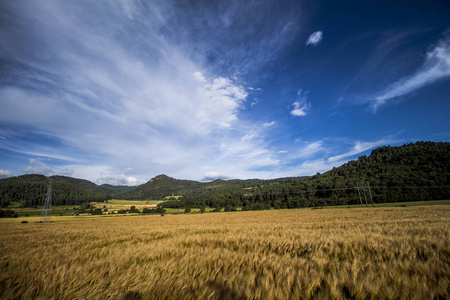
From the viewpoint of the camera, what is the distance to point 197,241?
7.97 meters

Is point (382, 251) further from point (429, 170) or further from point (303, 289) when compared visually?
point (429, 170)

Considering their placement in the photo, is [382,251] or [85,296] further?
[382,251]

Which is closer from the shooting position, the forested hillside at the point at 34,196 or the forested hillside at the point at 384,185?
the forested hillside at the point at 384,185

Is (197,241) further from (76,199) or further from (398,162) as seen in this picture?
(76,199)

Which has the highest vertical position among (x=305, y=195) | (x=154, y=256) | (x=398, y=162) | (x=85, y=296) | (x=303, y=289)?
(x=398, y=162)

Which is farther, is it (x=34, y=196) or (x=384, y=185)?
(x=34, y=196)

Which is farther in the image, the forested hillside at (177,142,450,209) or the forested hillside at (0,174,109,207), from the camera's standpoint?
the forested hillside at (0,174,109,207)

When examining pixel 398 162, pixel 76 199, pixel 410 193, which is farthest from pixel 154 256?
pixel 76 199

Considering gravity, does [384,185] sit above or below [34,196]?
below

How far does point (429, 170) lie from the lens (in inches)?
3374

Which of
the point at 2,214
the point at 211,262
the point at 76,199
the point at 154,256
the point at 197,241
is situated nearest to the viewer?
the point at 211,262

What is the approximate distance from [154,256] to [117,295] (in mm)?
3242

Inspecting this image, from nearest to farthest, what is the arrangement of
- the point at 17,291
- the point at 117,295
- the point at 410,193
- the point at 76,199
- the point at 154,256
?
the point at 117,295 → the point at 17,291 → the point at 154,256 → the point at 410,193 → the point at 76,199

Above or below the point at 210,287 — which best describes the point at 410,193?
below
